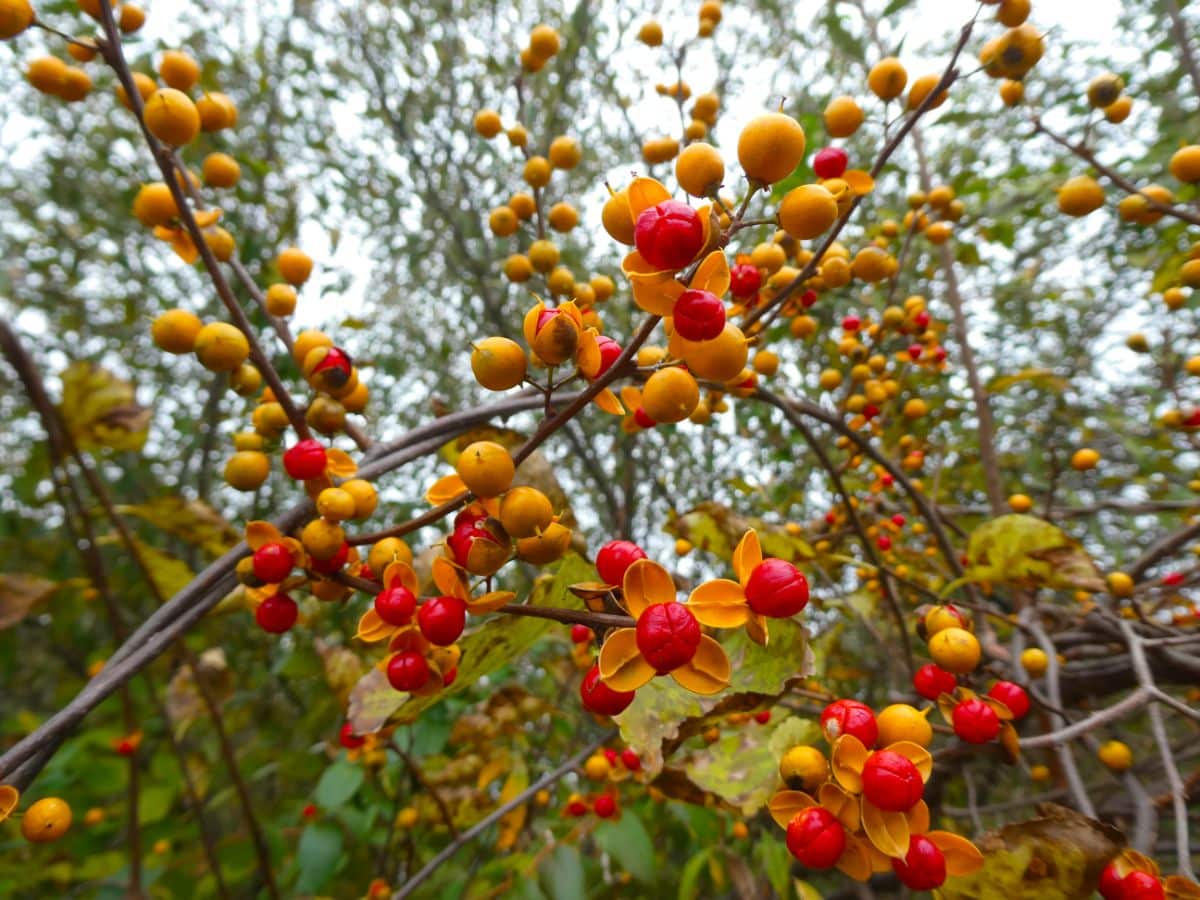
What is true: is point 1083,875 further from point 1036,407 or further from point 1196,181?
point 1036,407

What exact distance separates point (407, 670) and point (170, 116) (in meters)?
0.67

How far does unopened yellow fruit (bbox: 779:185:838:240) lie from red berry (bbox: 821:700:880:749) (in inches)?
18.1

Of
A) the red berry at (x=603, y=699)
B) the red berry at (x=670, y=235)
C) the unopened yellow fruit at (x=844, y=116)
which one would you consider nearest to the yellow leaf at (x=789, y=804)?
the red berry at (x=603, y=699)

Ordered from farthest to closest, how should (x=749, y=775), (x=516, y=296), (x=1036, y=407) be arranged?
(x=516, y=296), (x=1036, y=407), (x=749, y=775)

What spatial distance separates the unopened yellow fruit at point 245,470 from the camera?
0.81 meters

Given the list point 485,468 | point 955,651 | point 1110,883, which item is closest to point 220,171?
point 485,468

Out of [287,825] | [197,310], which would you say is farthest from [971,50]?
[287,825]

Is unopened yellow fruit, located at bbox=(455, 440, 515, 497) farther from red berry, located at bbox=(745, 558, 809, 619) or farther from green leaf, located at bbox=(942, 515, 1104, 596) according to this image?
green leaf, located at bbox=(942, 515, 1104, 596)

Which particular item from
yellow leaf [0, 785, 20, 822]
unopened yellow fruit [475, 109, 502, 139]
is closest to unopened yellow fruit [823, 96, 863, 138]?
unopened yellow fruit [475, 109, 502, 139]

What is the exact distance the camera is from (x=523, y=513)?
24.2 inches

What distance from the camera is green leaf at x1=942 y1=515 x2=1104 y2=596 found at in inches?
47.8

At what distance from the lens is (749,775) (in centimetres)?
108

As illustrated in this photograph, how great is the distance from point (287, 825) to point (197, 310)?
249cm

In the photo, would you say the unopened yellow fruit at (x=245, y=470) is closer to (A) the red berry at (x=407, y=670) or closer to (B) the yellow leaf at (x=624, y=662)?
(A) the red berry at (x=407, y=670)
